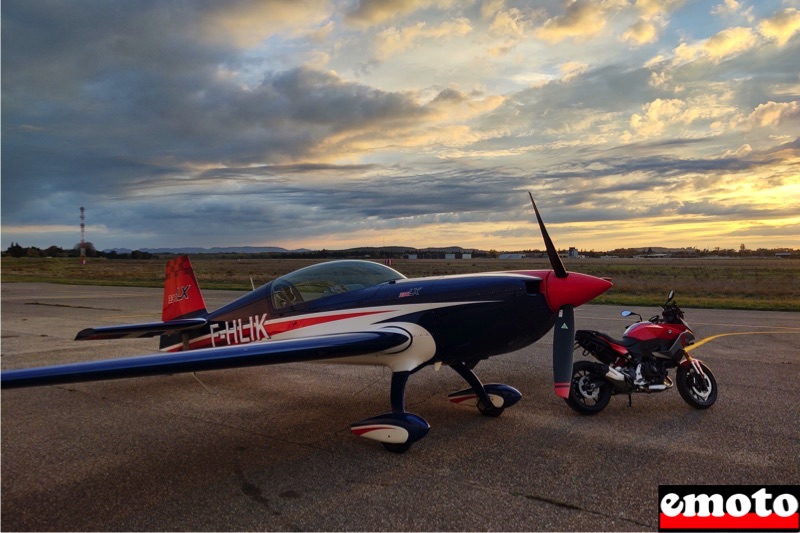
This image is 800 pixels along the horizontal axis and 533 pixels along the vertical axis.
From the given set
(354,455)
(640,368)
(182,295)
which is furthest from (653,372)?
(182,295)

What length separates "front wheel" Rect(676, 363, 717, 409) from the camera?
6445mm

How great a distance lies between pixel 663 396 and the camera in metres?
7.16

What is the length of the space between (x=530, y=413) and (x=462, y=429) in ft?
3.66

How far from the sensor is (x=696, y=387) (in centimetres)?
653

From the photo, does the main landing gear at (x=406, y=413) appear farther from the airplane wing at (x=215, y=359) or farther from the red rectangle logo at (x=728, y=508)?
the red rectangle logo at (x=728, y=508)

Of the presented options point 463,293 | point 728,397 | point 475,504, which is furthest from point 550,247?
point 728,397

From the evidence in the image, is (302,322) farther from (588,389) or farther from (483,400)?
(588,389)

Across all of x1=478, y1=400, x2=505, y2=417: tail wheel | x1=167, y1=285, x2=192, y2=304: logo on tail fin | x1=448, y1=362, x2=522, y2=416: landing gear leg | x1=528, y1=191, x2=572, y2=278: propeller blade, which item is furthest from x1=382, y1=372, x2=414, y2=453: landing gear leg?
x1=167, y1=285, x2=192, y2=304: logo on tail fin

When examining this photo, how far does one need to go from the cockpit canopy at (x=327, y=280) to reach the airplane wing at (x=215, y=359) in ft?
2.46

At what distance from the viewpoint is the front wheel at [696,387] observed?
6445mm

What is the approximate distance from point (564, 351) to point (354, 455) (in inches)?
101

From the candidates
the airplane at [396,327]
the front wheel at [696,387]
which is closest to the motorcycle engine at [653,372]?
the front wheel at [696,387]

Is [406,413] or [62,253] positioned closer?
[406,413]

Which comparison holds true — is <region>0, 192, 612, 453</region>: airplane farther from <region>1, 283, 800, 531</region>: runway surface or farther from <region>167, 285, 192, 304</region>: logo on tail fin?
<region>167, 285, 192, 304</region>: logo on tail fin
